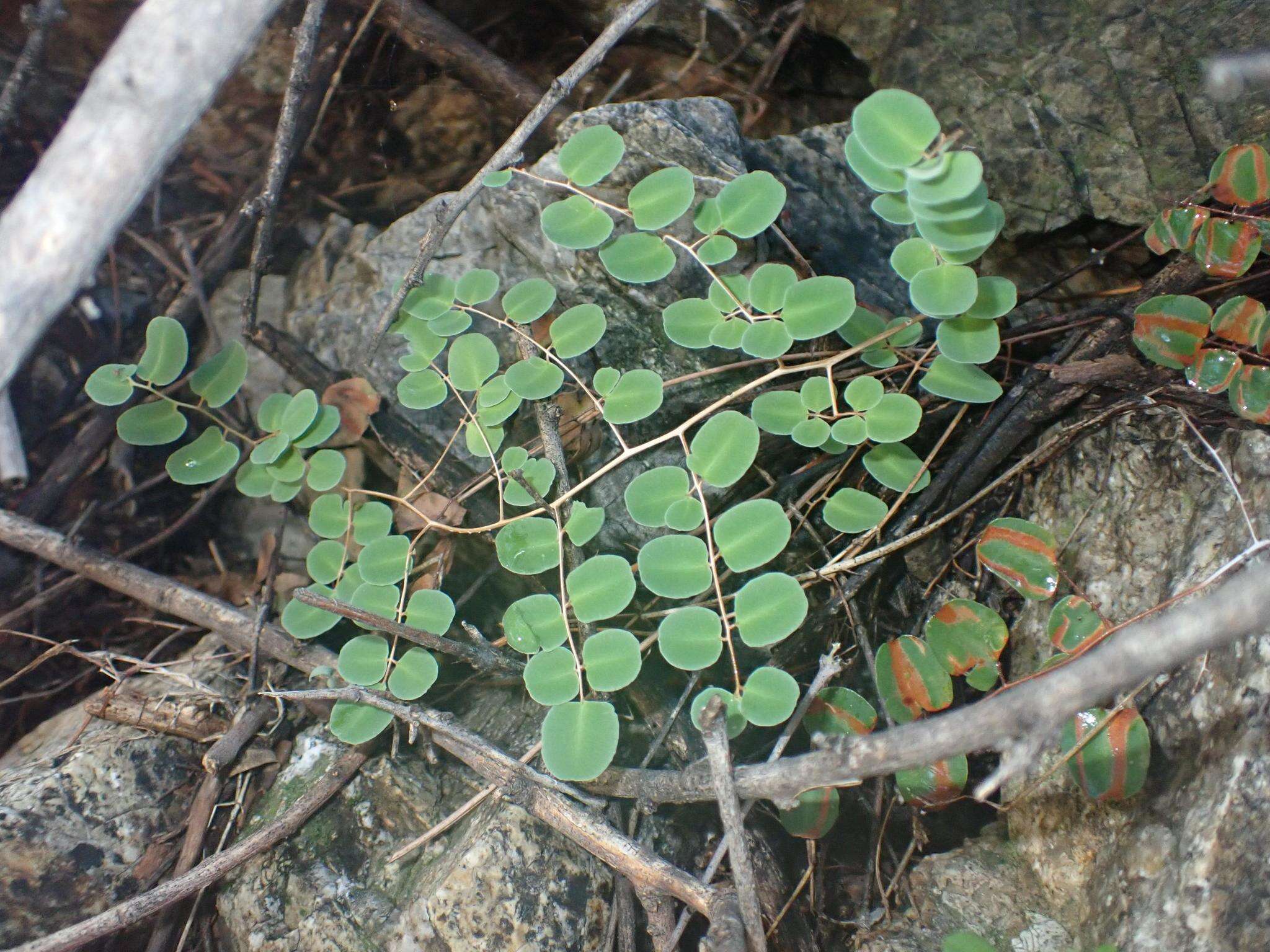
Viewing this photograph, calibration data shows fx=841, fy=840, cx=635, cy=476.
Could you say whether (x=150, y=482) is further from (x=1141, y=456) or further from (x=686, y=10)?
(x=1141, y=456)

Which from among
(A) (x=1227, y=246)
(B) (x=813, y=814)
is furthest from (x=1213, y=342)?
(B) (x=813, y=814)

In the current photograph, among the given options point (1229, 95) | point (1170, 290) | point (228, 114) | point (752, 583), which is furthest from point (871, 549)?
point (228, 114)

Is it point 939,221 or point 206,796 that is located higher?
point 939,221

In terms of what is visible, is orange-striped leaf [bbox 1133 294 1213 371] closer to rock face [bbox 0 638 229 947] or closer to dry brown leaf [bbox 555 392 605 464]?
dry brown leaf [bbox 555 392 605 464]

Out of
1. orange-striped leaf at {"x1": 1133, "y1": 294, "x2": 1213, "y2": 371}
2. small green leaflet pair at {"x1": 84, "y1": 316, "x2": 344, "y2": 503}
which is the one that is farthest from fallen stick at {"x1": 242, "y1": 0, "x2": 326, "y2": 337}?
orange-striped leaf at {"x1": 1133, "y1": 294, "x2": 1213, "y2": 371}

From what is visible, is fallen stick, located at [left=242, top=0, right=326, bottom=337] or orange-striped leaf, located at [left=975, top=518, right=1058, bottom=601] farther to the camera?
fallen stick, located at [left=242, top=0, right=326, bottom=337]

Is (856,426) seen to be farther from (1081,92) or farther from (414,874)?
(414,874)
